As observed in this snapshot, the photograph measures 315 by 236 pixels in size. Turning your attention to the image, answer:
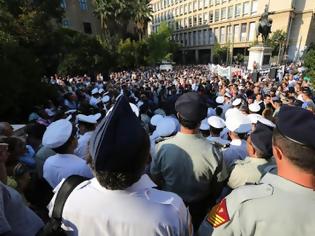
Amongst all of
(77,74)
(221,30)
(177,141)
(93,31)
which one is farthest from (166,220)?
(221,30)

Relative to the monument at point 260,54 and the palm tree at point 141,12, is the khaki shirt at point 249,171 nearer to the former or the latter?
the monument at point 260,54

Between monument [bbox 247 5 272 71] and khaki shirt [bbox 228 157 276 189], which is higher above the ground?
khaki shirt [bbox 228 157 276 189]

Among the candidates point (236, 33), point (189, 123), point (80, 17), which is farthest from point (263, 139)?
point (236, 33)

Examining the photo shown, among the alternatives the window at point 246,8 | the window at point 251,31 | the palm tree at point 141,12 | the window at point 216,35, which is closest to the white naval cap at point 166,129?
the palm tree at point 141,12

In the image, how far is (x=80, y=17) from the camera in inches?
1966

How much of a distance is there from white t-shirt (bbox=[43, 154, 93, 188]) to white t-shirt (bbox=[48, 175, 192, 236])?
4.28 ft

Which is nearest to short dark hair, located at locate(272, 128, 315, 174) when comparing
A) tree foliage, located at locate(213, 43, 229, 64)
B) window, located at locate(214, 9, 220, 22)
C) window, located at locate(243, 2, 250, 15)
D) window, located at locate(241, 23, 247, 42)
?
tree foliage, located at locate(213, 43, 229, 64)

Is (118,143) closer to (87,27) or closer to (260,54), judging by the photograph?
(260,54)

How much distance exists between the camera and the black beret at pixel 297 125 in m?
1.27

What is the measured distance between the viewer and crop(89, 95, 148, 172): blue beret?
1.23 m

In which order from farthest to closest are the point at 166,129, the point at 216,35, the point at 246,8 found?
the point at 216,35 < the point at 246,8 < the point at 166,129

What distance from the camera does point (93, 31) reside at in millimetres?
53406

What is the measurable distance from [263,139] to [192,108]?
0.81 metres

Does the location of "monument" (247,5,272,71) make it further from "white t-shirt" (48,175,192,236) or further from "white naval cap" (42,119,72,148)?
"white t-shirt" (48,175,192,236)
